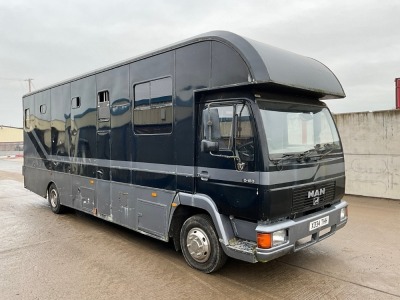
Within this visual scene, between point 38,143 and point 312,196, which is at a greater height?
point 38,143

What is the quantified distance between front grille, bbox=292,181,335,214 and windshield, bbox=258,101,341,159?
0.49 metres

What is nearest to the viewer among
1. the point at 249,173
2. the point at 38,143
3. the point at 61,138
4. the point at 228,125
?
the point at 249,173

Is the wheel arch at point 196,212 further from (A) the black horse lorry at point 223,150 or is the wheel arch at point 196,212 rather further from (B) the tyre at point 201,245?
(B) the tyre at point 201,245

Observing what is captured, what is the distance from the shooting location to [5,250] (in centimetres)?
578

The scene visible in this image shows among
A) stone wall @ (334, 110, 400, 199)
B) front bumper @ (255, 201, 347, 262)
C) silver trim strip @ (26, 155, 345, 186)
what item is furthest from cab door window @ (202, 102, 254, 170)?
stone wall @ (334, 110, 400, 199)

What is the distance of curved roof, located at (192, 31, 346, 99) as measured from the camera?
3963 millimetres

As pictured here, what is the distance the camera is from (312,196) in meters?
4.51

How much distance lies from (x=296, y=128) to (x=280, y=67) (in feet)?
2.78

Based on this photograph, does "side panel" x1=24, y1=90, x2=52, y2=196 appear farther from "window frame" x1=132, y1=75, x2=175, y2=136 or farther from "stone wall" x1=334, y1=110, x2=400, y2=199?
"stone wall" x1=334, y1=110, x2=400, y2=199

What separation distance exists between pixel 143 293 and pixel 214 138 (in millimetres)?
2066

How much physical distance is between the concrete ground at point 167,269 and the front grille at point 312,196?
933 millimetres

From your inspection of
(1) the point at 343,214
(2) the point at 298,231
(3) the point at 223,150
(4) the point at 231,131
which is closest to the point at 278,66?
(4) the point at 231,131

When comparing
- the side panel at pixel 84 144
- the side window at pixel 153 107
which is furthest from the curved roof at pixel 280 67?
the side panel at pixel 84 144

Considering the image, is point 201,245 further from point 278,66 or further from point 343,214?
point 278,66
